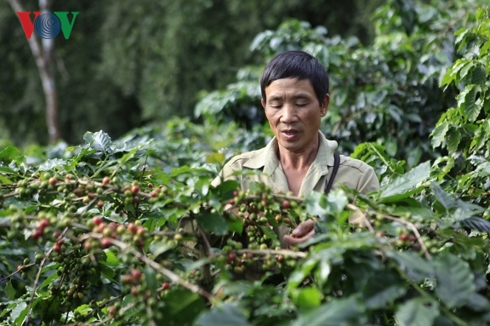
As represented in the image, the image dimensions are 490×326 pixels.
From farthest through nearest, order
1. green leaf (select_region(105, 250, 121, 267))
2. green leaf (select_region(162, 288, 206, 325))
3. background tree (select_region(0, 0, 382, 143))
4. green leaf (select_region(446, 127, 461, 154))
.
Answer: background tree (select_region(0, 0, 382, 143)) < green leaf (select_region(446, 127, 461, 154)) < green leaf (select_region(105, 250, 121, 267)) < green leaf (select_region(162, 288, 206, 325))

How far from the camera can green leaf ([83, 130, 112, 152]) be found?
7.53ft

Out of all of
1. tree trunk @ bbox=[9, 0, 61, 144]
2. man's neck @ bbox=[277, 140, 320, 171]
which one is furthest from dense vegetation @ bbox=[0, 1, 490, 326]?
tree trunk @ bbox=[9, 0, 61, 144]

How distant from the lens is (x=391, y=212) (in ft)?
5.46

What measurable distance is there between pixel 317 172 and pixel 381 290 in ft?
3.03

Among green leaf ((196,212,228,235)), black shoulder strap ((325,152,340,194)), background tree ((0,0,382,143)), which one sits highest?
green leaf ((196,212,228,235))

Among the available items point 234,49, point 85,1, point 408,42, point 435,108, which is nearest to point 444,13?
point 408,42

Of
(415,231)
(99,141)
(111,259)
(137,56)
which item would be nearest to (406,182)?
(415,231)

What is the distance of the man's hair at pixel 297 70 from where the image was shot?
7.41 ft

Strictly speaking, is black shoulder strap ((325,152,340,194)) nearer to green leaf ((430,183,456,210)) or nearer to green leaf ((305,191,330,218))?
green leaf ((430,183,456,210))

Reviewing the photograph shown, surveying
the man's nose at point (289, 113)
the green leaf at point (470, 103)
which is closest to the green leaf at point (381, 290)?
the man's nose at point (289, 113)

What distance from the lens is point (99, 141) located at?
2.32 metres

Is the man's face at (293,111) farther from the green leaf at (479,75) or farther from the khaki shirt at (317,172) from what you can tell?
the green leaf at (479,75)

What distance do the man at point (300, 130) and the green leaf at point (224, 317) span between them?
98 cm

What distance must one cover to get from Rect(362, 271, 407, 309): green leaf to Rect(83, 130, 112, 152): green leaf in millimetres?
1210
